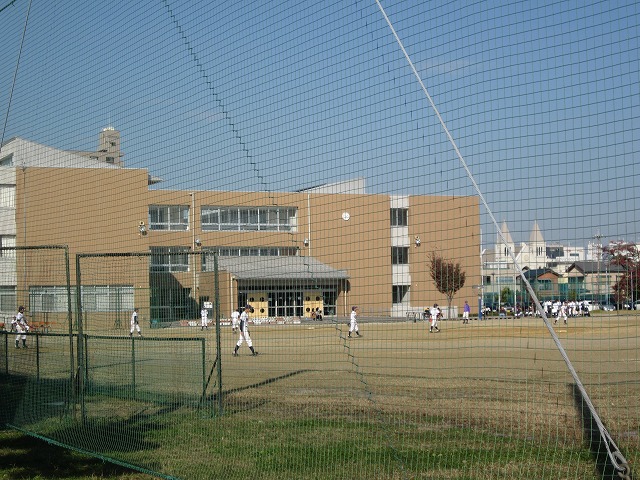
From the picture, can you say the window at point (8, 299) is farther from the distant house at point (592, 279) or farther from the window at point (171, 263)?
the distant house at point (592, 279)

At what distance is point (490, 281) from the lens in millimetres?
6297

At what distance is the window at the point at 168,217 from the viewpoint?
9648mm

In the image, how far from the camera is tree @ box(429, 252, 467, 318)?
6781mm

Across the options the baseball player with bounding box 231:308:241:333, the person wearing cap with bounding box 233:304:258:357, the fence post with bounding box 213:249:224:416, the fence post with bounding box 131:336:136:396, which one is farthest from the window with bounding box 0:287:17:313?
the person wearing cap with bounding box 233:304:258:357

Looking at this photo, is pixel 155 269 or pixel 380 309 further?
pixel 155 269

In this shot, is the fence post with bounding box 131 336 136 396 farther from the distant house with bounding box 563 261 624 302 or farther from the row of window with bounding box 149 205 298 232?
the distant house with bounding box 563 261 624 302

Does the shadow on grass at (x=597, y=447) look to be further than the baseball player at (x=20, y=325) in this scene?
No

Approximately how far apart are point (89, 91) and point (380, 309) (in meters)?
5.58

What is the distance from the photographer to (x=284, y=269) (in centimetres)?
796

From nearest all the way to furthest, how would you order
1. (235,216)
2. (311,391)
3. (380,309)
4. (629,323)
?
(629,323)
(380,309)
(235,216)
(311,391)

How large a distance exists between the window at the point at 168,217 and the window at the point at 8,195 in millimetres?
3505

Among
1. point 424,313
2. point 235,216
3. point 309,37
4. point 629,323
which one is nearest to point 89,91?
point 235,216

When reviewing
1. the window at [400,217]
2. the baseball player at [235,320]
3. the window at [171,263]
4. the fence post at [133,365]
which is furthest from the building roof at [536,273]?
the fence post at [133,365]

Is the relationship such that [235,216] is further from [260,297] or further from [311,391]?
[311,391]
